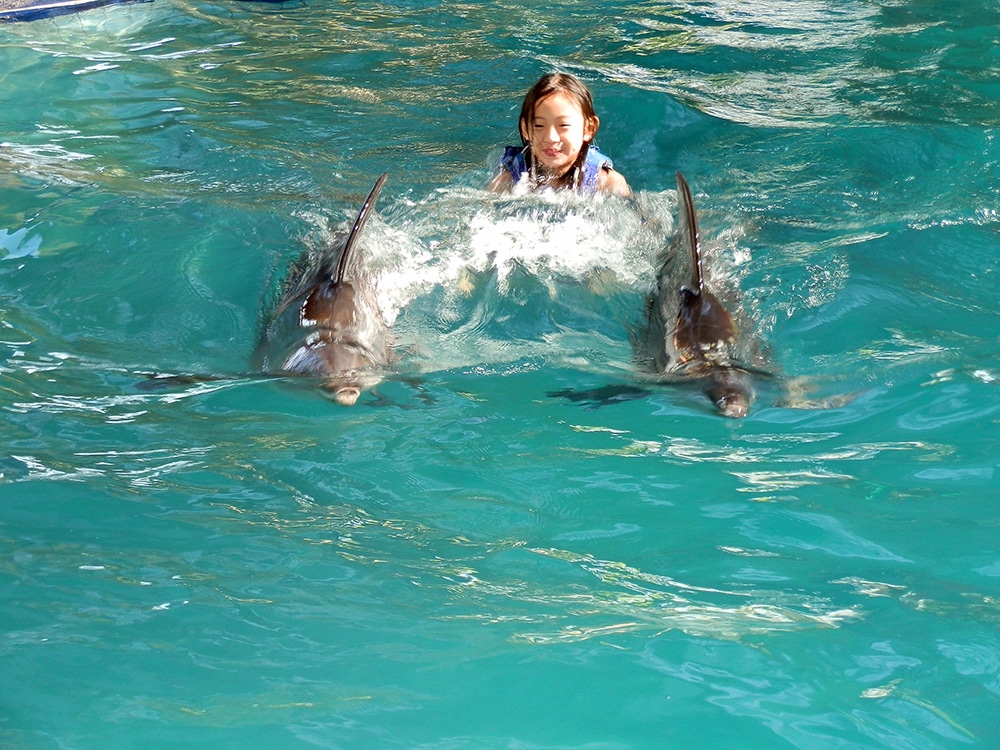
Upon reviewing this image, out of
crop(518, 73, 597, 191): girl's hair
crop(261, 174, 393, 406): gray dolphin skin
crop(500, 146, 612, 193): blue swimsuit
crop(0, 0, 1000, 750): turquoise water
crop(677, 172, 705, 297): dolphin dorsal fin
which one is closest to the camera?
crop(0, 0, 1000, 750): turquoise water

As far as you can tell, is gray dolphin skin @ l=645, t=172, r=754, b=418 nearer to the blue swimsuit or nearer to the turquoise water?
the turquoise water

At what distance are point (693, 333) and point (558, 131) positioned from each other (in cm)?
175

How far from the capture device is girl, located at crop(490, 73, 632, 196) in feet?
16.6

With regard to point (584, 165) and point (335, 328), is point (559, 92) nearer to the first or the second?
point (584, 165)

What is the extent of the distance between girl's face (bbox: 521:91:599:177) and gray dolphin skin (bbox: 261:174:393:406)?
1186 millimetres

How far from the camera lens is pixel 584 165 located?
208 inches

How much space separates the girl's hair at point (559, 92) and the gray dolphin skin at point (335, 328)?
1.21 metres

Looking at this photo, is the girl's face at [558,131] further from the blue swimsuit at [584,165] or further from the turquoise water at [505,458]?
→ the turquoise water at [505,458]

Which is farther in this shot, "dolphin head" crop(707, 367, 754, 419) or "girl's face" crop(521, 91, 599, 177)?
"girl's face" crop(521, 91, 599, 177)

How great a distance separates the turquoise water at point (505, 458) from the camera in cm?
233

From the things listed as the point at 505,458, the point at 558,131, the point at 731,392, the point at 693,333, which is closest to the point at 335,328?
the point at 505,458

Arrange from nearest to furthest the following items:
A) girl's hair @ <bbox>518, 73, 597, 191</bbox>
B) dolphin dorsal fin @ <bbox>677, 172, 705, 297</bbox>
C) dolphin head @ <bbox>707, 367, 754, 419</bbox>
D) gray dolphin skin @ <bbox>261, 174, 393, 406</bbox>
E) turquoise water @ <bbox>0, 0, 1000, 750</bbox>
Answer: turquoise water @ <bbox>0, 0, 1000, 750</bbox>
dolphin head @ <bbox>707, 367, 754, 419</bbox>
gray dolphin skin @ <bbox>261, 174, 393, 406</bbox>
dolphin dorsal fin @ <bbox>677, 172, 705, 297</bbox>
girl's hair @ <bbox>518, 73, 597, 191</bbox>

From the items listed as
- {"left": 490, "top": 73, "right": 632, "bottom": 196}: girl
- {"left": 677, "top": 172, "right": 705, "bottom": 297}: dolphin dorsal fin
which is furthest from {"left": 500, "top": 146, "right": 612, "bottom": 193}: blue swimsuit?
{"left": 677, "top": 172, "right": 705, "bottom": 297}: dolphin dorsal fin

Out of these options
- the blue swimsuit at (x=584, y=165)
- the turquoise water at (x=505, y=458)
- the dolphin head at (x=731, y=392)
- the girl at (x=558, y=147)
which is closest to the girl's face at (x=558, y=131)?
the girl at (x=558, y=147)
